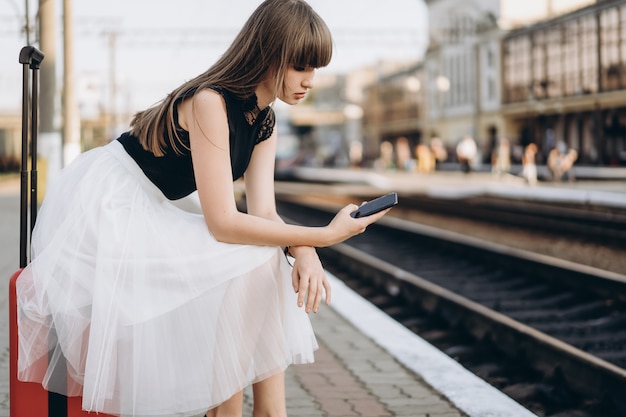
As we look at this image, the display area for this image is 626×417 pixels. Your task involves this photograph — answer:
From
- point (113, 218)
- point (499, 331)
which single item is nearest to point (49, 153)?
point (499, 331)

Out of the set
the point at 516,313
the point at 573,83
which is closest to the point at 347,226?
the point at 516,313

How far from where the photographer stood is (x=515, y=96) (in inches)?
2311

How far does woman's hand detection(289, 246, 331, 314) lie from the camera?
249cm

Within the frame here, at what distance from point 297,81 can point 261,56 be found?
127 mm

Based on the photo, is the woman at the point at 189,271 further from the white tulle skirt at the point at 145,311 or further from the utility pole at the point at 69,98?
the utility pole at the point at 69,98

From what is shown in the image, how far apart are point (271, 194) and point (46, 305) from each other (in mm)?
746

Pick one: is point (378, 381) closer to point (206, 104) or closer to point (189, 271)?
point (189, 271)

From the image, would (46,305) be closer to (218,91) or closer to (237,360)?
(237,360)

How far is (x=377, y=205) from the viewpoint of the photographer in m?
2.49

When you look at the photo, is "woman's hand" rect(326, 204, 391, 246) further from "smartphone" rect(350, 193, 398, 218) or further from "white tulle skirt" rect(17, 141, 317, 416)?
"white tulle skirt" rect(17, 141, 317, 416)

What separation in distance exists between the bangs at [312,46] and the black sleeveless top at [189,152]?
0.64 feet

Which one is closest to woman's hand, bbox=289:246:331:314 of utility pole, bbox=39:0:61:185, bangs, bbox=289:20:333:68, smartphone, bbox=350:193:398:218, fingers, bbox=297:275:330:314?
fingers, bbox=297:275:330:314

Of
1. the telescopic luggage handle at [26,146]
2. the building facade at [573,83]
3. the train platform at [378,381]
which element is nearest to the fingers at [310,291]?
the telescopic luggage handle at [26,146]

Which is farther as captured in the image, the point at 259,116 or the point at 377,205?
the point at 259,116
